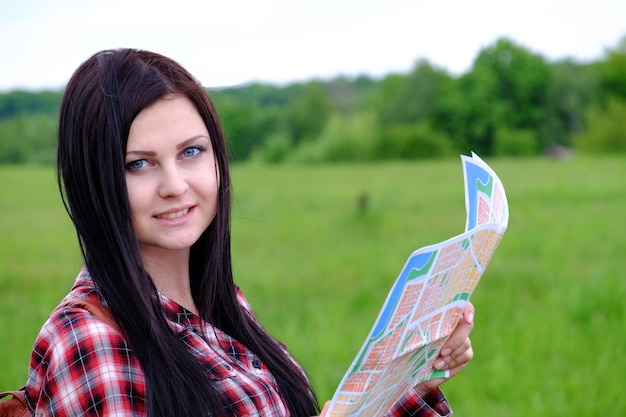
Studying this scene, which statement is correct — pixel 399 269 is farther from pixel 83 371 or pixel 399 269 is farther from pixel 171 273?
pixel 83 371

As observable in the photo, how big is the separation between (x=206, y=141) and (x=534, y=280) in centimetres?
387

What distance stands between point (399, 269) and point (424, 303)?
13.8 feet

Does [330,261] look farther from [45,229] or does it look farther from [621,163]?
[621,163]

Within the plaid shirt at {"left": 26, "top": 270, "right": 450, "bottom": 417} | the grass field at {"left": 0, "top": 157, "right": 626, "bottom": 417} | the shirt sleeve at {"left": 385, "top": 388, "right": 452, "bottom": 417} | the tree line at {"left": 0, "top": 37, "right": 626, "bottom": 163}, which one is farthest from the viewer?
the tree line at {"left": 0, "top": 37, "right": 626, "bottom": 163}

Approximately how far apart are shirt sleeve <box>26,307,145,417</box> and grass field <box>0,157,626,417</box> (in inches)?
22.4

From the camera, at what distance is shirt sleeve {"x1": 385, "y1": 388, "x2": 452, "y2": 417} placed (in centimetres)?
157

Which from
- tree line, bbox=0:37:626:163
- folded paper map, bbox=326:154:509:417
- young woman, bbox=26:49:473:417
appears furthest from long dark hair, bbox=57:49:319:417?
tree line, bbox=0:37:626:163

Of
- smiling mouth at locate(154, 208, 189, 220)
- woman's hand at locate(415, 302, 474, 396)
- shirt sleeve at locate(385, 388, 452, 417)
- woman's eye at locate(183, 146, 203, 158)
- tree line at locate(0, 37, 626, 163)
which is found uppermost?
woman's eye at locate(183, 146, 203, 158)

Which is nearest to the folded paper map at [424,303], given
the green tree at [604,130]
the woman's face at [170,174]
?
the woman's face at [170,174]

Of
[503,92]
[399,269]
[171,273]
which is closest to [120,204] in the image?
[171,273]

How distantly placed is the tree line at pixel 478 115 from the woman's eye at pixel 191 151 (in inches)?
1051

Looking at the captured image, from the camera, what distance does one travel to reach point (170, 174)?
1.31 m

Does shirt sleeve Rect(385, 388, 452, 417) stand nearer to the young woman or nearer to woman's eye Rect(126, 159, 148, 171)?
the young woman

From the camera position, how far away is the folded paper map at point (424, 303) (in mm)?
1080
